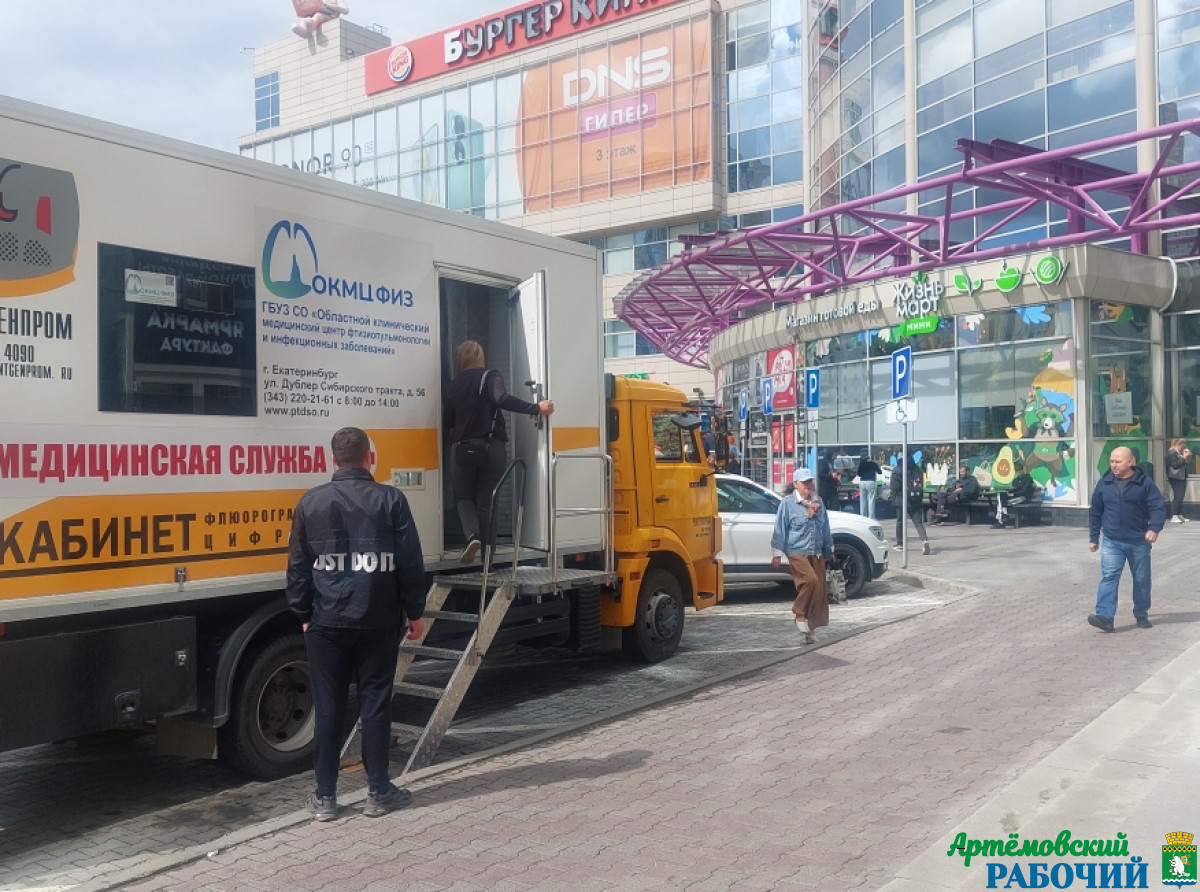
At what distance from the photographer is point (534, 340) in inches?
299

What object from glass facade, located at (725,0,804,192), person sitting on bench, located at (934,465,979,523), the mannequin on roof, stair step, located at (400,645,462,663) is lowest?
stair step, located at (400,645,462,663)

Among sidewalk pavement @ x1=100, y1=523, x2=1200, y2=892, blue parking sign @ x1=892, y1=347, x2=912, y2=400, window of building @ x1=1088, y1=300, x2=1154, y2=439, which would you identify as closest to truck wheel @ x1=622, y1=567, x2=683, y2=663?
sidewalk pavement @ x1=100, y1=523, x2=1200, y2=892

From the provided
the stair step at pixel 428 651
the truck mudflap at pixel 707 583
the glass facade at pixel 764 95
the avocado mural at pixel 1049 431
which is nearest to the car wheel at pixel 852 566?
the truck mudflap at pixel 707 583

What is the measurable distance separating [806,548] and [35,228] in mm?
6968

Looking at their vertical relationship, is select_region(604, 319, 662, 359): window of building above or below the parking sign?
above

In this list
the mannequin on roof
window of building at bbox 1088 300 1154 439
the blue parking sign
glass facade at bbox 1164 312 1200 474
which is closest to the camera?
the blue parking sign

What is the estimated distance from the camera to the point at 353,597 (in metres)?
5.12

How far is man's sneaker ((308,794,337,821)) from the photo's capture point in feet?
17.0

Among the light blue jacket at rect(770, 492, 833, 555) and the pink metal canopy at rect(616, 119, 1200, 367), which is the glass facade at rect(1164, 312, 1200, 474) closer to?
the pink metal canopy at rect(616, 119, 1200, 367)

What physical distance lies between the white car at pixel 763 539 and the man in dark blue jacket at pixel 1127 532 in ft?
10.3

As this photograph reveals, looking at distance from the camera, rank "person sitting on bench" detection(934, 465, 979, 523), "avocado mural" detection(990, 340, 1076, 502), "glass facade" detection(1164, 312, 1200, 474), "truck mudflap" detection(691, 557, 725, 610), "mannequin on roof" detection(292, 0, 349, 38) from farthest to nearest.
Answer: "mannequin on roof" detection(292, 0, 349, 38), "glass facade" detection(1164, 312, 1200, 474), "person sitting on bench" detection(934, 465, 979, 523), "avocado mural" detection(990, 340, 1076, 502), "truck mudflap" detection(691, 557, 725, 610)

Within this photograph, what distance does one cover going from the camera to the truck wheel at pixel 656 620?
898cm

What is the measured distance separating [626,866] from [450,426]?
11.3 feet

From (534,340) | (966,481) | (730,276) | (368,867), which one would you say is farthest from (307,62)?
(368,867)
